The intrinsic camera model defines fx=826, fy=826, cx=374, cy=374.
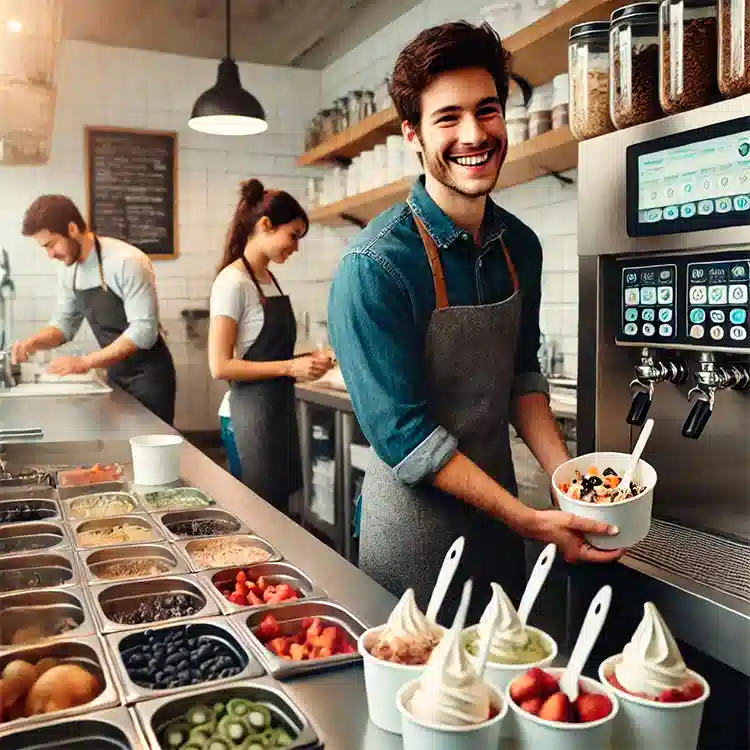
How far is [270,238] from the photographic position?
2.67 m

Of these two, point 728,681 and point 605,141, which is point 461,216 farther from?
point 728,681

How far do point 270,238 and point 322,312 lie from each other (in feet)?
7.70

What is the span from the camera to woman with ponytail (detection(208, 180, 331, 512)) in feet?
8.55

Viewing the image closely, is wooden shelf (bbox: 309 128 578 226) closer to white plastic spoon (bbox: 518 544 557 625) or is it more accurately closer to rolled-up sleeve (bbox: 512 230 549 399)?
rolled-up sleeve (bbox: 512 230 549 399)

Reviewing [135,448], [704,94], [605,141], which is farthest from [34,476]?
[704,94]

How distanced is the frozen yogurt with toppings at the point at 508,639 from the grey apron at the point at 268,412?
1982 millimetres

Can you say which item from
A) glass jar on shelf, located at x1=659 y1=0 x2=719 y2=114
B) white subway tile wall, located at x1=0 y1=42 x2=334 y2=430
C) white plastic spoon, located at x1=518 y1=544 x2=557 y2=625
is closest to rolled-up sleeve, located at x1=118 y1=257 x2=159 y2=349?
white subway tile wall, located at x1=0 y1=42 x2=334 y2=430

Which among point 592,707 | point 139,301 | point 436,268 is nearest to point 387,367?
point 436,268

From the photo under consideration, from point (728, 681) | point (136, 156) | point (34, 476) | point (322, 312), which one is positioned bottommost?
point (728, 681)

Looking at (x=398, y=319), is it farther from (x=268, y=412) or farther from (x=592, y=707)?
(x=268, y=412)

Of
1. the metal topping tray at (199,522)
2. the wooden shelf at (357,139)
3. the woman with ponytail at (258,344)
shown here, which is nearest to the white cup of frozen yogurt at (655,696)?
the metal topping tray at (199,522)

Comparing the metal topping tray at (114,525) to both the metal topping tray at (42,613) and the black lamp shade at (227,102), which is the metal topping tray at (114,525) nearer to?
the metal topping tray at (42,613)

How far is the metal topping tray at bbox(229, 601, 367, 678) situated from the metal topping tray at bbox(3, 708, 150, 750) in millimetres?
161

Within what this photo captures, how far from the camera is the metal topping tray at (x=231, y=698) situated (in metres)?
0.71
